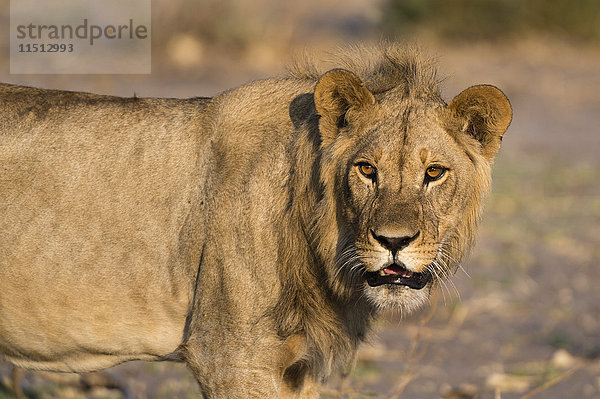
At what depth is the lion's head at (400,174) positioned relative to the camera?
349 centimetres

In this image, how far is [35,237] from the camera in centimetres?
411

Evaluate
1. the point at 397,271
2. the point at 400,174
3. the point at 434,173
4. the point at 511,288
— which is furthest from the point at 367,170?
the point at 511,288

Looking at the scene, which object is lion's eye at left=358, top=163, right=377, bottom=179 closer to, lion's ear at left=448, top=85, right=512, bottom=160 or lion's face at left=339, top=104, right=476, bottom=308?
lion's face at left=339, top=104, right=476, bottom=308

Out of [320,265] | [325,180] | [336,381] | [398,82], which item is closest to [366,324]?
[320,265]

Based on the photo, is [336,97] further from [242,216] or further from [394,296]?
[394,296]

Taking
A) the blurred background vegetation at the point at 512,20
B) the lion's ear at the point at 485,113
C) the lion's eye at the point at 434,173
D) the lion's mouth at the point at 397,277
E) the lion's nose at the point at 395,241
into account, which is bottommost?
the lion's mouth at the point at 397,277

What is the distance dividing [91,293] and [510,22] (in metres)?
16.0

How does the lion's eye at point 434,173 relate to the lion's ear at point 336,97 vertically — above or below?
below

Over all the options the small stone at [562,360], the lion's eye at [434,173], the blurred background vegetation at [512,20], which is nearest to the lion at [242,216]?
the lion's eye at [434,173]

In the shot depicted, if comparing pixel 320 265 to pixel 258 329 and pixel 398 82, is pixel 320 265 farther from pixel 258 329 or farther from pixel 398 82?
pixel 398 82

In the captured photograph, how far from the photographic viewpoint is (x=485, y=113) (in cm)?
369

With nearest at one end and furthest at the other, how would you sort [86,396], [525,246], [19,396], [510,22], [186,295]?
[186,295], [19,396], [86,396], [525,246], [510,22]

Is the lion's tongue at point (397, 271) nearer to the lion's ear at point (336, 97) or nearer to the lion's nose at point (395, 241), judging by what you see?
the lion's nose at point (395, 241)

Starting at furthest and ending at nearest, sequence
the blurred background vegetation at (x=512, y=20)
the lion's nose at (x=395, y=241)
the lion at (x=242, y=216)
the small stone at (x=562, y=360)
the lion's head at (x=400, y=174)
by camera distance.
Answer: the blurred background vegetation at (x=512, y=20) → the small stone at (x=562, y=360) → the lion at (x=242, y=216) → the lion's head at (x=400, y=174) → the lion's nose at (x=395, y=241)
